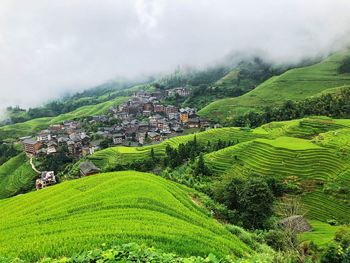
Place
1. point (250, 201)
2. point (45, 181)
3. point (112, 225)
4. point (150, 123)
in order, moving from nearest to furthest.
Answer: point (112, 225) < point (250, 201) < point (45, 181) < point (150, 123)

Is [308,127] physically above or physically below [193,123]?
above

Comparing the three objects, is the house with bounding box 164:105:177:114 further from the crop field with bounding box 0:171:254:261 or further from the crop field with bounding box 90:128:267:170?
the crop field with bounding box 0:171:254:261

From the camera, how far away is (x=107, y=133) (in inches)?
3374

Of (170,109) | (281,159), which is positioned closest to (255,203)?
(281,159)

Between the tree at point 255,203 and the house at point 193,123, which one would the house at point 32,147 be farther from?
the tree at point 255,203

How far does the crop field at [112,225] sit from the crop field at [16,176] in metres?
49.9

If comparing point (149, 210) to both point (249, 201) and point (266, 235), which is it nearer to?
point (266, 235)

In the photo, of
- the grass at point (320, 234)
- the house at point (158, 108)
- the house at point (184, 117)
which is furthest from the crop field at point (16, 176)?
the grass at point (320, 234)

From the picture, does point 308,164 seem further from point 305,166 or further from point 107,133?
point 107,133

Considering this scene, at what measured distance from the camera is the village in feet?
256

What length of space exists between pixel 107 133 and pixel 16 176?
935 inches

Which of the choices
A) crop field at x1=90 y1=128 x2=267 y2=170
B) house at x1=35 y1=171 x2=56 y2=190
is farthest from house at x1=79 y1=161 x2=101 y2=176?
house at x1=35 y1=171 x2=56 y2=190

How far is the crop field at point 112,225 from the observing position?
10109 mm

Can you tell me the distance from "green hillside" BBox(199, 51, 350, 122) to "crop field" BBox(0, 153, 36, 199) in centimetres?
5035
